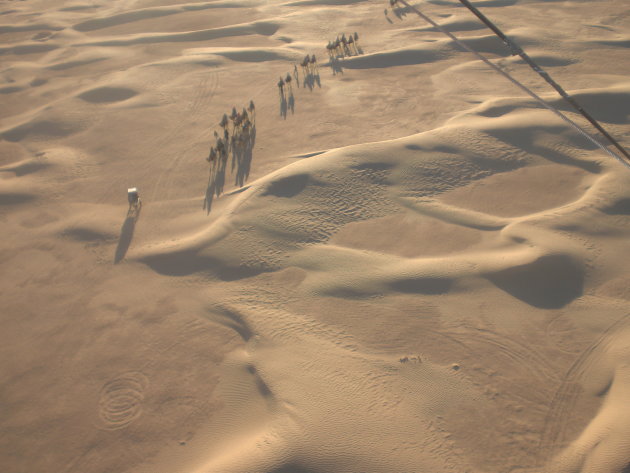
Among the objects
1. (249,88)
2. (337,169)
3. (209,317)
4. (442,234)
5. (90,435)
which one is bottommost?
(90,435)

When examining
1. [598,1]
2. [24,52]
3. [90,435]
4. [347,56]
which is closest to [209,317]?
[90,435]

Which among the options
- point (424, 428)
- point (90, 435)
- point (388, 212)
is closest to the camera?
point (424, 428)

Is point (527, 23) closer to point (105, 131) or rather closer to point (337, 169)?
point (337, 169)

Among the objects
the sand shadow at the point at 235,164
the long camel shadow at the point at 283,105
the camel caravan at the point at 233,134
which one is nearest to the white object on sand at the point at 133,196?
the sand shadow at the point at 235,164

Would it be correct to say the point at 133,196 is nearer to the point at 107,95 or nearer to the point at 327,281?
the point at 327,281

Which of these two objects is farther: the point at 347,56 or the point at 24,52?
the point at 24,52

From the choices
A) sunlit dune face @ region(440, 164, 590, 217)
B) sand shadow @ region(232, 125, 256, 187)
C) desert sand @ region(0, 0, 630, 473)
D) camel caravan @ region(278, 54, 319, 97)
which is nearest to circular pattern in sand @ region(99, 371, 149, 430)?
desert sand @ region(0, 0, 630, 473)

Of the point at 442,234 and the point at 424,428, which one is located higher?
the point at 442,234
